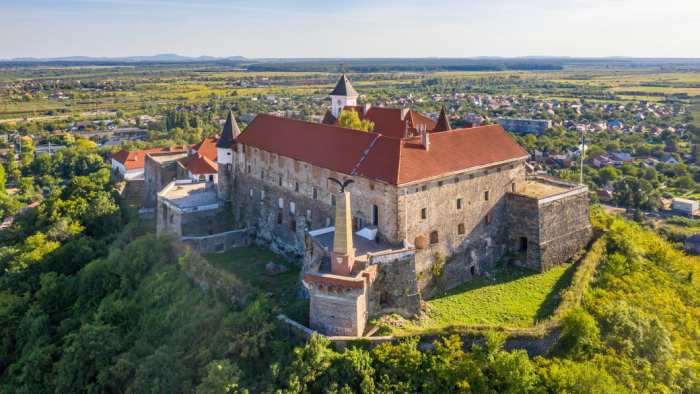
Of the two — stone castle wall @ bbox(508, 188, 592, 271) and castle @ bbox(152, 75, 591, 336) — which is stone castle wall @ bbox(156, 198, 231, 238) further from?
stone castle wall @ bbox(508, 188, 592, 271)

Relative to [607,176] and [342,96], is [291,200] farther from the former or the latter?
[607,176]

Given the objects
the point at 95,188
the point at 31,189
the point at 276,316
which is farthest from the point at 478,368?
the point at 31,189

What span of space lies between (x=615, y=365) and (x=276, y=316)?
62.0 ft

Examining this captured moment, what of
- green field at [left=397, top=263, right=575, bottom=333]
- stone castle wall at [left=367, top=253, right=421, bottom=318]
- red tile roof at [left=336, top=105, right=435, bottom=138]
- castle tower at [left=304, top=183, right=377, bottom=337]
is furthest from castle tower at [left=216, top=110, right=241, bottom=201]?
green field at [left=397, top=263, right=575, bottom=333]

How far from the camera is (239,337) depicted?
2731 centimetres

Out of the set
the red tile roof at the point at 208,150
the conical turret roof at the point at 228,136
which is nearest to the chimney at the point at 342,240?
the conical turret roof at the point at 228,136

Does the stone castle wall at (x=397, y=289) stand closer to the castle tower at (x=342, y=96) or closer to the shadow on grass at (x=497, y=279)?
the shadow on grass at (x=497, y=279)

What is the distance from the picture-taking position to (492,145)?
36875 mm

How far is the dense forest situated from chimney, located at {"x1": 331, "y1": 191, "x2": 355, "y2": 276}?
417cm

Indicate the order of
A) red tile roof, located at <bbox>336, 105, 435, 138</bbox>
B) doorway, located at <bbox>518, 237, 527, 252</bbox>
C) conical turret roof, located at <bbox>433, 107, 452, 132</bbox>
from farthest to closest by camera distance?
red tile roof, located at <bbox>336, 105, 435, 138</bbox> → conical turret roof, located at <bbox>433, 107, 452, 132</bbox> → doorway, located at <bbox>518, 237, 527, 252</bbox>

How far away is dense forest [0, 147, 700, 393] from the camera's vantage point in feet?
81.9

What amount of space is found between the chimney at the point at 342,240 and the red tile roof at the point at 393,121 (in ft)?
62.0


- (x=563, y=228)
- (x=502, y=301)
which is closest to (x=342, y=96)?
(x=563, y=228)

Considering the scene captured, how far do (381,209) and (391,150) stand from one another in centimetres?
389
